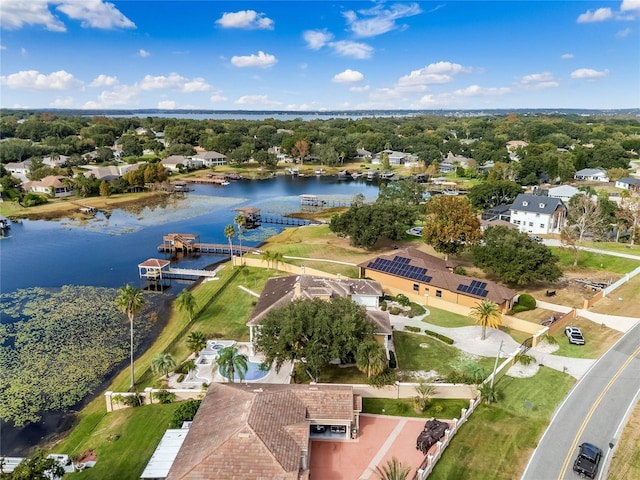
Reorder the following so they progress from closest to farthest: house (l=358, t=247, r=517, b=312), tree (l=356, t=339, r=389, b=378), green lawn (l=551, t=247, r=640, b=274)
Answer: tree (l=356, t=339, r=389, b=378) < house (l=358, t=247, r=517, b=312) < green lawn (l=551, t=247, r=640, b=274)

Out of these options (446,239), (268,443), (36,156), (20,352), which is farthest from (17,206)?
(268,443)

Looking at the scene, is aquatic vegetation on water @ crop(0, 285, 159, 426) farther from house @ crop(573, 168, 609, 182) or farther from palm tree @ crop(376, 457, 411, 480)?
house @ crop(573, 168, 609, 182)

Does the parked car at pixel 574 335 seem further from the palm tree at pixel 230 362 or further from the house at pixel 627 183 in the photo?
the house at pixel 627 183

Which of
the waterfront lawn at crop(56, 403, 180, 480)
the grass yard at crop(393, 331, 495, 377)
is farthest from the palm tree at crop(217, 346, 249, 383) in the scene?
the grass yard at crop(393, 331, 495, 377)

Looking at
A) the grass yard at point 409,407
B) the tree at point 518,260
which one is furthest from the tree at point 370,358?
the tree at point 518,260

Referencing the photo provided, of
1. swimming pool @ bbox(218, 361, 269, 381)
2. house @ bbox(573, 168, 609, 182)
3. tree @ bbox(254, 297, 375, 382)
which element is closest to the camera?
tree @ bbox(254, 297, 375, 382)

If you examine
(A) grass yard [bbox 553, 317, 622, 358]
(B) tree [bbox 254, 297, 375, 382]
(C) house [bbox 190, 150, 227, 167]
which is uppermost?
(C) house [bbox 190, 150, 227, 167]

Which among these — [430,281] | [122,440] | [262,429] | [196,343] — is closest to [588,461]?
[262,429]
